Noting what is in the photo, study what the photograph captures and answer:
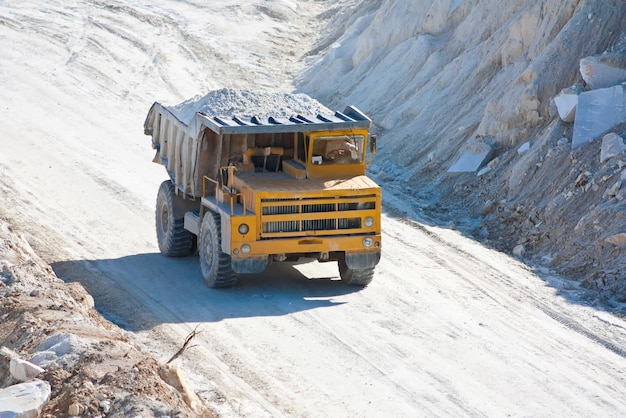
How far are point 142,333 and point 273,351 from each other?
6.13 feet

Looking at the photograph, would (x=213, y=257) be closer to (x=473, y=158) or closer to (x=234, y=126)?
(x=234, y=126)

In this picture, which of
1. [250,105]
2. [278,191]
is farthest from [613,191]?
[250,105]

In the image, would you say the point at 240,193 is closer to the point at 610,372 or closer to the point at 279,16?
the point at 610,372

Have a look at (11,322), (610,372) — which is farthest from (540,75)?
(11,322)

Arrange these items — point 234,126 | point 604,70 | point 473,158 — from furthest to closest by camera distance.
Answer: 1. point 473,158
2. point 604,70
3. point 234,126

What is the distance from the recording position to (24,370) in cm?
1023

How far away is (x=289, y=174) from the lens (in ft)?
51.6

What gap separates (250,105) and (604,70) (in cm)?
735

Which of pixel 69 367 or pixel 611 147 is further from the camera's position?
pixel 611 147

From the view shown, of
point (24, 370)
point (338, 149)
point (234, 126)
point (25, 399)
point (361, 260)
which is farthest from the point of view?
point (338, 149)

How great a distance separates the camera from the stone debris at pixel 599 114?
62.0 ft

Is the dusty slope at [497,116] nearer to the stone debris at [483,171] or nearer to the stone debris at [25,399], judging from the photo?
the stone debris at [483,171]

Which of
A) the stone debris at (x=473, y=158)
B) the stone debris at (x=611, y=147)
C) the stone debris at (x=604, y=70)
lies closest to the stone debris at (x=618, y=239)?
the stone debris at (x=611, y=147)

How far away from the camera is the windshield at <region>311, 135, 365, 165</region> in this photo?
15.6m
